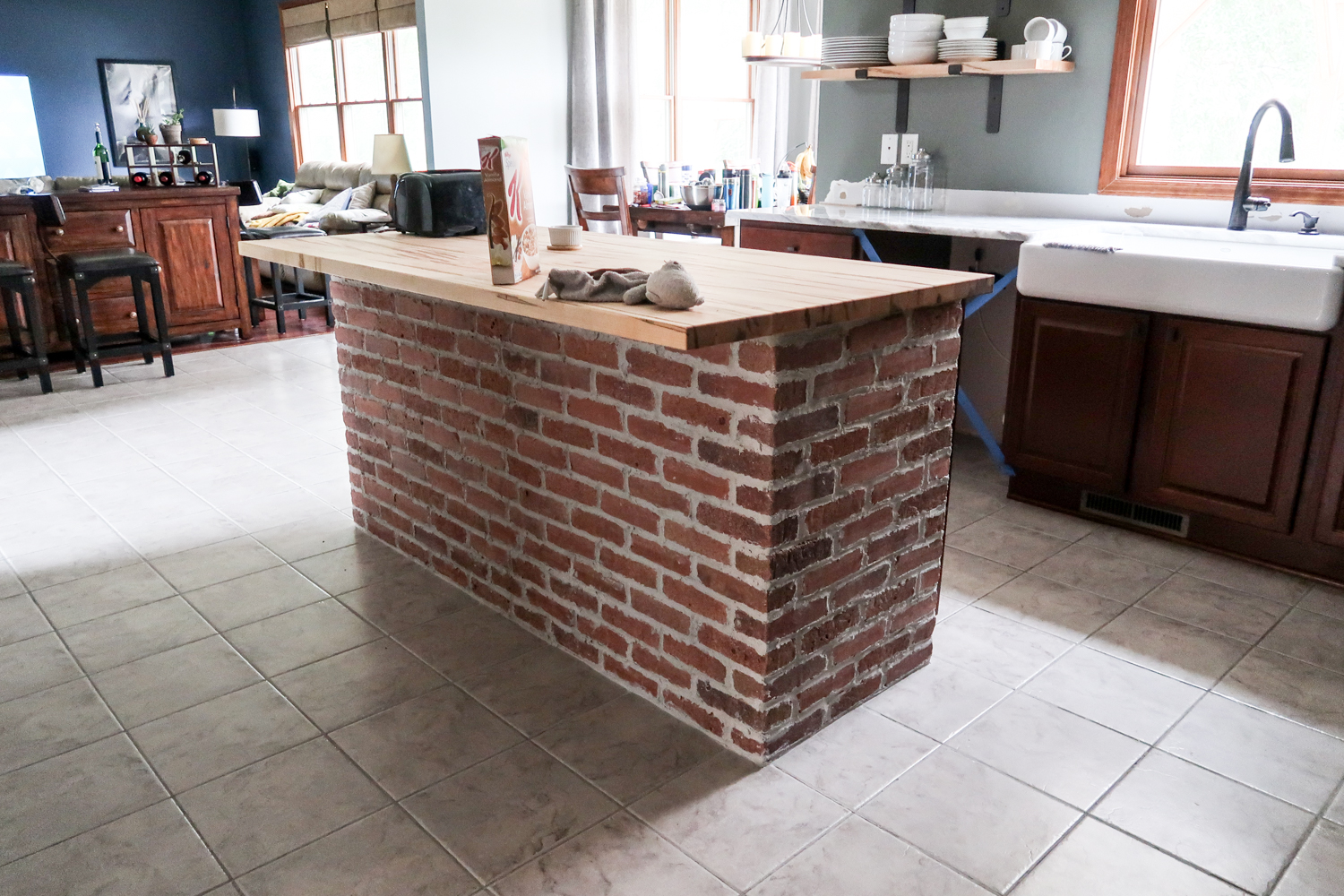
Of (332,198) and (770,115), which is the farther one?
(332,198)

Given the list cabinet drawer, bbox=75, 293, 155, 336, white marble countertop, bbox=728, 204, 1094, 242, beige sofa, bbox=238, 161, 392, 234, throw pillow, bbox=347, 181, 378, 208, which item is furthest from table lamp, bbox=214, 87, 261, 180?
white marble countertop, bbox=728, 204, 1094, 242

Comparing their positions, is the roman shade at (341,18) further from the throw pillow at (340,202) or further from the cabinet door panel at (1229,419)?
the cabinet door panel at (1229,419)

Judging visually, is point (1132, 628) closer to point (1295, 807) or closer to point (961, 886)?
point (1295, 807)

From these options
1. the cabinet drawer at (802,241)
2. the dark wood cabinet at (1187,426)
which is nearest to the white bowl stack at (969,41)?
the cabinet drawer at (802,241)

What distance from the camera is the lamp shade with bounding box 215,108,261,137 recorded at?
9.30 metres

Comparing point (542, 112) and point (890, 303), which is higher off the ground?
point (542, 112)

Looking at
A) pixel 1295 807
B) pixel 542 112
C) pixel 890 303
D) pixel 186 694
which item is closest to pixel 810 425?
pixel 890 303

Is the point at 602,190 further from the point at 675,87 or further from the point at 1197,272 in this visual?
the point at 1197,272

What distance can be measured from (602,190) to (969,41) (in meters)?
2.01

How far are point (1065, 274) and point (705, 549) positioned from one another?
1.60 metres

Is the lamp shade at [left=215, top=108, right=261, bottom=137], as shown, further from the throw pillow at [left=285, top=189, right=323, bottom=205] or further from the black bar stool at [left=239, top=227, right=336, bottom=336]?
the black bar stool at [left=239, top=227, right=336, bottom=336]

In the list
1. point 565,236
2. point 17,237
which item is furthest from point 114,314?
point 565,236

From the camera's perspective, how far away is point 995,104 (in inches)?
140

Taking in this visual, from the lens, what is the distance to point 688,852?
1.55 meters
